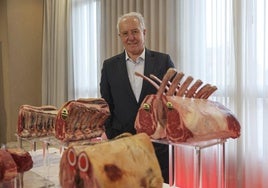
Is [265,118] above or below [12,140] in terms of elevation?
above

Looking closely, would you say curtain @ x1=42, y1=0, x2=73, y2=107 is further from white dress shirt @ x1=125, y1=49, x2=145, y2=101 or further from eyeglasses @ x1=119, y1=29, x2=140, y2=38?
eyeglasses @ x1=119, y1=29, x2=140, y2=38

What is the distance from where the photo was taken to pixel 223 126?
38.3 inches

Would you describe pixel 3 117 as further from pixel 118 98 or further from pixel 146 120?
pixel 146 120

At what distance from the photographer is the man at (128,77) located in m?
1.69

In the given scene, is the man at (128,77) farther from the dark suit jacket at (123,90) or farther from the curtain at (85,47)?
the curtain at (85,47)

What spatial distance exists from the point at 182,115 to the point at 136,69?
3.07 ft

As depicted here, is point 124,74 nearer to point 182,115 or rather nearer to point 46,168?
point 46,168

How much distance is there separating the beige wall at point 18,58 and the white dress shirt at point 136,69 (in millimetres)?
2851

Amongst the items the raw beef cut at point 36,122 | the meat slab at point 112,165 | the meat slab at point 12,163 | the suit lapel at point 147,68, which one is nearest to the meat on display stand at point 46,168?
the raw beef cut at point 36,122

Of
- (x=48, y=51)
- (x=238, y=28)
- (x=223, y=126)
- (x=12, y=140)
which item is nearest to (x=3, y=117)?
(x=12, y=140)

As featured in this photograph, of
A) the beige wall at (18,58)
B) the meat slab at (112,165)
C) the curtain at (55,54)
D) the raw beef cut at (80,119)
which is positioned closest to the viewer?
the meat slab at (112,165)

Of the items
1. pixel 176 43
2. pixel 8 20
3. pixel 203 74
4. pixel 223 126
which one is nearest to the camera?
pixel 223 126

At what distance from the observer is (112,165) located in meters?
0.61

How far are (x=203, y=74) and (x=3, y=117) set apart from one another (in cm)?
306
